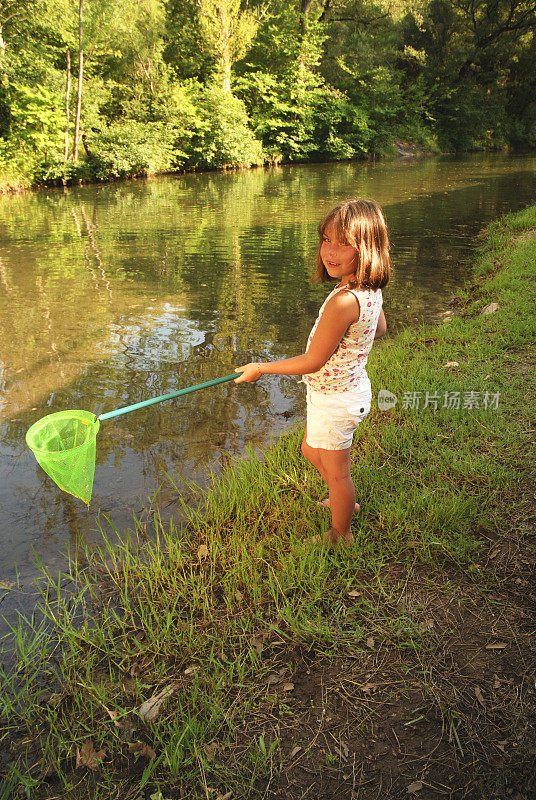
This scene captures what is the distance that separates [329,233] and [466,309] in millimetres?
4596

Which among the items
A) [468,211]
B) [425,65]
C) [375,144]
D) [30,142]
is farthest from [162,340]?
[425,65]

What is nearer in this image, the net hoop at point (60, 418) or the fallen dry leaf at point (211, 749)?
the fallen dry leaf at point (211, 749)

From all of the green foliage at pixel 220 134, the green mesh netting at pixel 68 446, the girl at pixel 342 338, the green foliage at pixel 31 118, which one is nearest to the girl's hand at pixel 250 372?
the girl at pixel 342 338

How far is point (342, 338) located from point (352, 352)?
0.10m

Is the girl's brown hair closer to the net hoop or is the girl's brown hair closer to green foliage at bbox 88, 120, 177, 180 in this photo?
the net hoop

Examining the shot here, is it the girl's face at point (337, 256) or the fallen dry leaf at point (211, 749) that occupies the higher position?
the girl's face at point (337, 256)

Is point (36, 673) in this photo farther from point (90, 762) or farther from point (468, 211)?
point (468, 211)

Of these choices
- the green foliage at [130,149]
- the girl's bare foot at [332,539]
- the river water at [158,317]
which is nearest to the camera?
the girl's bare foot at [332,539]

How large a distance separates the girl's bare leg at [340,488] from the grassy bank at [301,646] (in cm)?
11

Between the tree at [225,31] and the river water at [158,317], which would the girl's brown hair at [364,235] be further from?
the tree at [225,31]

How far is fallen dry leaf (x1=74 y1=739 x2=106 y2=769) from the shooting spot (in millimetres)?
1917

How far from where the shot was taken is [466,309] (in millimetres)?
6391

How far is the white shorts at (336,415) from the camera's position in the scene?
8.26ft

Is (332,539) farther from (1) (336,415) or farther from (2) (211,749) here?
(2) (211,749)
